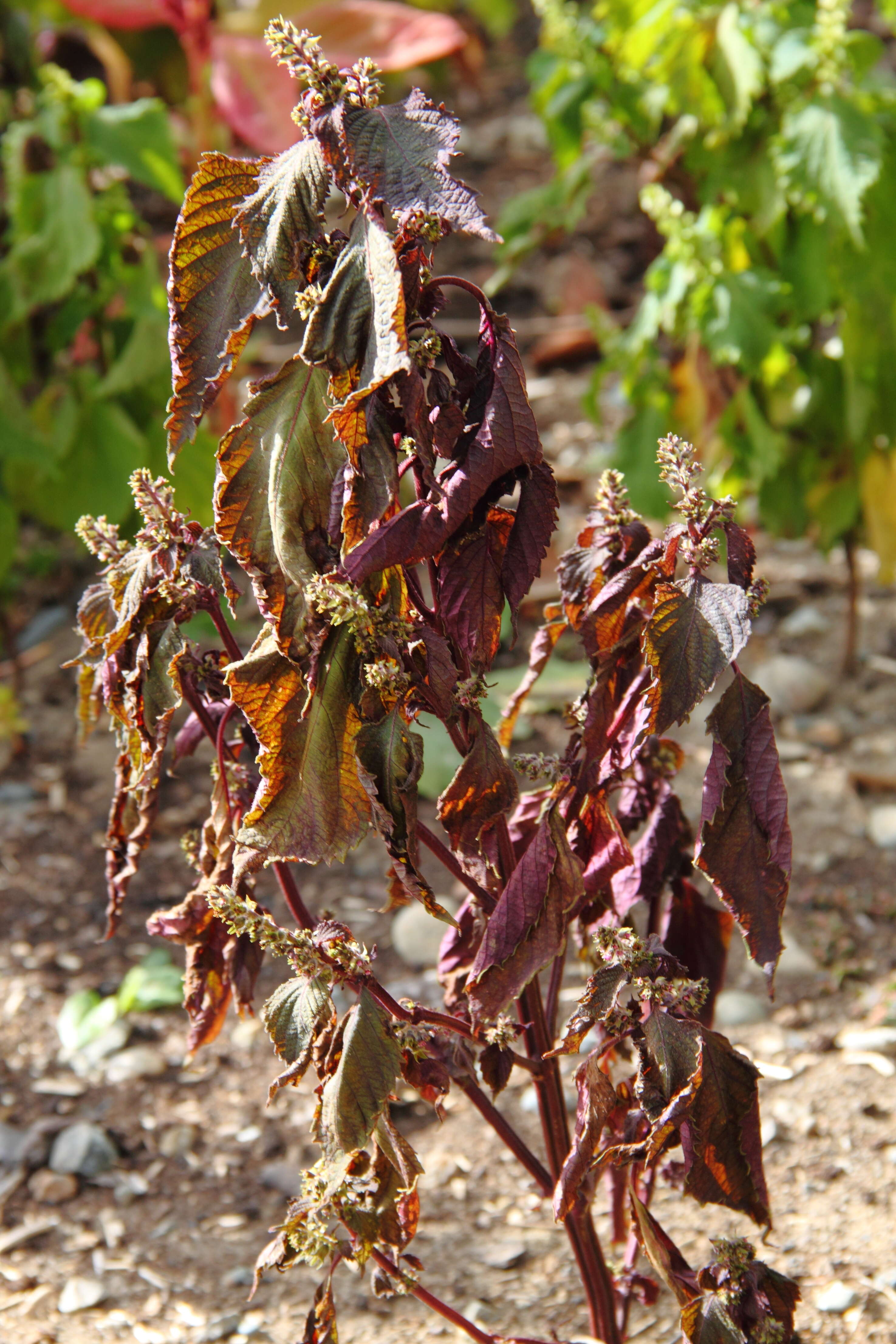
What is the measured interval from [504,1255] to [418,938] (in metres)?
0.66

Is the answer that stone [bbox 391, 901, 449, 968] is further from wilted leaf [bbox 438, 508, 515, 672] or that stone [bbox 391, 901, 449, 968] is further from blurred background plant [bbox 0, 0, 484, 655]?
wilted leaf [bbox 438, 508, 515, 672]

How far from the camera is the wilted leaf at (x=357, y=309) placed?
30.6 inches

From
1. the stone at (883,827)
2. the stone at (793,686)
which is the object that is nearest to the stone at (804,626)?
the stone at (793,686)

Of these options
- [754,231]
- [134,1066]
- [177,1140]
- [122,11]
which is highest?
[122,11]

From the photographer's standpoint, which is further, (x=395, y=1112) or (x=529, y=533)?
(x=395, y=1112)

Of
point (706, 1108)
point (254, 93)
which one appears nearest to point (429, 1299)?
point (706, 1108)

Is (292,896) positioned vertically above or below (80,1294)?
above

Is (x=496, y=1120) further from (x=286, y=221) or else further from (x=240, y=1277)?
(x=286, y=221)

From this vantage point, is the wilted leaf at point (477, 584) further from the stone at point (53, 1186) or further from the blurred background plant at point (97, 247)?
the blurred background plant at point (97, 247)

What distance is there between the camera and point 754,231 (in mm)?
2518

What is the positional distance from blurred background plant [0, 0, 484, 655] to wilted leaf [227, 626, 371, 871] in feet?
4.77

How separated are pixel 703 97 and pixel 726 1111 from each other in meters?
2.05

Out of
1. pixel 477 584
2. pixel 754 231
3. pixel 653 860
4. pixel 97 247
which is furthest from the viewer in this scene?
pixel 754 231

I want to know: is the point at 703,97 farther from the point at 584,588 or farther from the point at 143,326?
the point at 584,588
